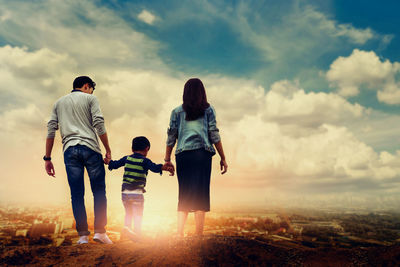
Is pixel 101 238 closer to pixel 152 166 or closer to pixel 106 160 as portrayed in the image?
pixel 106 160

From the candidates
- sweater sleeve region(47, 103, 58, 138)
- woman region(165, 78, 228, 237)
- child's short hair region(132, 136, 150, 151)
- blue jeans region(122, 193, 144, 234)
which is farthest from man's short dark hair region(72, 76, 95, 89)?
blue jeans region(122, 193, 144, 234)

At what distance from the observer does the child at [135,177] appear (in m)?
5.91

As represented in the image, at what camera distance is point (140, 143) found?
625 centimetres

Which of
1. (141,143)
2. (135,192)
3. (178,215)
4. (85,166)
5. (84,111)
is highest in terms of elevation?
(84,111)

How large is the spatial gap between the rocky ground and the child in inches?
38.1

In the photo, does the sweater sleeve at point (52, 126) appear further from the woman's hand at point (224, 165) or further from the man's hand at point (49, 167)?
the woman's hand at point (224, 165)

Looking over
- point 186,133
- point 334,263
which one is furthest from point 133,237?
point 334,263

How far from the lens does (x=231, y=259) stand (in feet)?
14.4

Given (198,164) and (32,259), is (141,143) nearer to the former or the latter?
(198,164)

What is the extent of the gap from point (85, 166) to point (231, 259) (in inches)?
138

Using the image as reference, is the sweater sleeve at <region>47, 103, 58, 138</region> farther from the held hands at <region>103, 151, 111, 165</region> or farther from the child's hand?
the child's hand

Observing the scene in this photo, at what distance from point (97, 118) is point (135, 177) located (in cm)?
149

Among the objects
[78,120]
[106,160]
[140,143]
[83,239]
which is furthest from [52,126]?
[83,239]

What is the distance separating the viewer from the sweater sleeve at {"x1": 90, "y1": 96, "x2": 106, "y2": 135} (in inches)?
233
